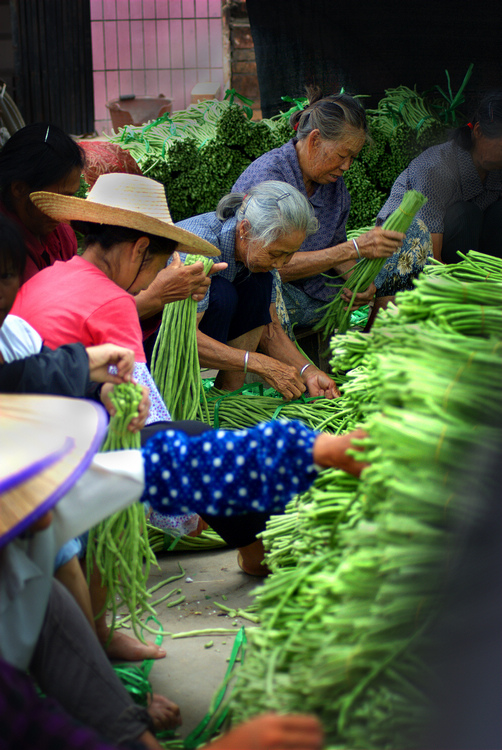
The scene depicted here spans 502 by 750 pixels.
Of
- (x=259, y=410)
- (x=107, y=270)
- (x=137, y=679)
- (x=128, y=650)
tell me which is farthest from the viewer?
(x=259, y=410)

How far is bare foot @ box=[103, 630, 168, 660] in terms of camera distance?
1.84 metres

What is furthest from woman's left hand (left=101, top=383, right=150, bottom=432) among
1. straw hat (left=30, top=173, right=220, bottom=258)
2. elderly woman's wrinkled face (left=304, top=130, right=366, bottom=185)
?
elderly woman's wrinkled face (left=304, top=130, right=366, bottom=185)

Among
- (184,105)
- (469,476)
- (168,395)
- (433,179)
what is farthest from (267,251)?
(184,105)

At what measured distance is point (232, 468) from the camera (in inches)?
52.3

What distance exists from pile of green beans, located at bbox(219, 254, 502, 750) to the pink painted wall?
7829 mm

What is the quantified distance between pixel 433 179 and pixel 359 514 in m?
2.56

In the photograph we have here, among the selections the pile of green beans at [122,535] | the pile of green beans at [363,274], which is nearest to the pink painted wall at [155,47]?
the pile of green beans at [363,274]

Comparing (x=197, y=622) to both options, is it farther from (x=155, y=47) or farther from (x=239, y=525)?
(x=155, y=47)

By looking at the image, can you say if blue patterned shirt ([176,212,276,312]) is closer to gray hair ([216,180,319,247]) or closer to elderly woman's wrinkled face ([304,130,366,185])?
gray hair ([216,180,319,247])

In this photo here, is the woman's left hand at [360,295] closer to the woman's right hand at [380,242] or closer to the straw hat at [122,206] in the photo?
the woman's right hand at [380,242]

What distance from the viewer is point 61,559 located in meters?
1.46

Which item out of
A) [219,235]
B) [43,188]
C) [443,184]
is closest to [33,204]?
[43,188]

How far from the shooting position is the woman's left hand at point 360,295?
346 centimetres

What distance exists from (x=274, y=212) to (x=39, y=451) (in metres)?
1.75
